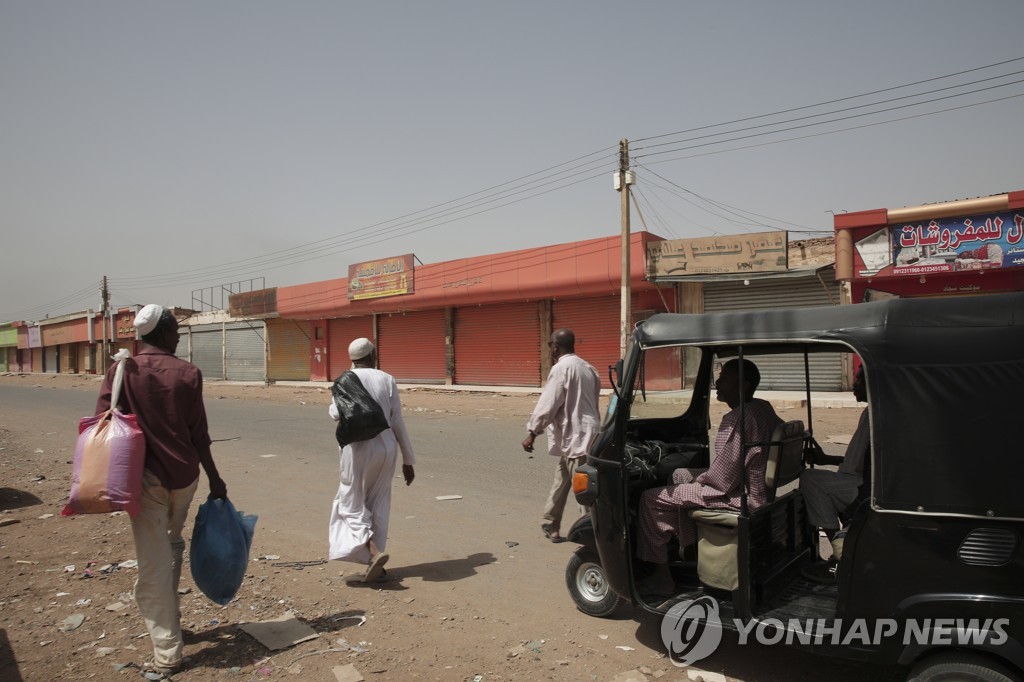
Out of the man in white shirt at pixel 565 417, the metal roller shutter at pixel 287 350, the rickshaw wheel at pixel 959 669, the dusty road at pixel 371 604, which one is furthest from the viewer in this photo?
the metal roller shutter at pixel 287 350

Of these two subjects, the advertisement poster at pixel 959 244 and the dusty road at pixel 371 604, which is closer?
the dusty road at pixel 371 604

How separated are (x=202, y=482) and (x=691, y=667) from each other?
285 inches

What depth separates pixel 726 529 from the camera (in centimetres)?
336

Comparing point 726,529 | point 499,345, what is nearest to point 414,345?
point 499,345

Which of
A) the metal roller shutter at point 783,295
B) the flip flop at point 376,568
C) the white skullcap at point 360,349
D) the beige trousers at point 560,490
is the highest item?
the metal roller shutter at point 783,295

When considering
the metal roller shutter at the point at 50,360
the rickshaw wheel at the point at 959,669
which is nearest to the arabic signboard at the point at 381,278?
the rickshaw wheel at the point at 959,669

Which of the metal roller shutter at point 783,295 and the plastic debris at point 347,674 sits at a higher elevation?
the metal roller shutter at point 783,295

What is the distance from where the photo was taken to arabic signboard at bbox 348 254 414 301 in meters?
28.7

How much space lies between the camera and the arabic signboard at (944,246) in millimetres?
15500

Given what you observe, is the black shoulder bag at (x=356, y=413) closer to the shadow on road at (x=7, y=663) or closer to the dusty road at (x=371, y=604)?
the dusty road at (x=371, y=604)

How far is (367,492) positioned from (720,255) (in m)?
16.4

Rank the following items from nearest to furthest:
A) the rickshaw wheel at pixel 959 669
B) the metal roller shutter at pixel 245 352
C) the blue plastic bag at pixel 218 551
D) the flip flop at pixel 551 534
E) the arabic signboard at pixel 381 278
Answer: the rickshaw wheel at pixel 959 669
the blue plastic bag at pixel 218 551
the flip flop at pixel 551 534
the arabic signboard at pixel 381 278
the metal roller shutter at pixel 245 352

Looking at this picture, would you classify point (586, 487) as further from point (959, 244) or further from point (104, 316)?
point (104, 316)

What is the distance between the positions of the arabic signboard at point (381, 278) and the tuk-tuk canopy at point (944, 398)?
86.6 feet
